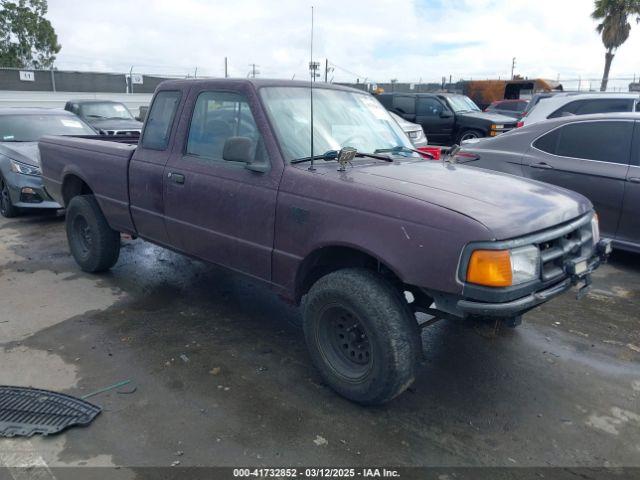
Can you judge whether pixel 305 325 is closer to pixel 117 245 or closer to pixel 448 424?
pixel 448 424

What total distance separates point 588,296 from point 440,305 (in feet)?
9.51

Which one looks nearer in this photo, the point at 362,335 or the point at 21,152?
the point at 362,335

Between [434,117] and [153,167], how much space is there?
39.0ft

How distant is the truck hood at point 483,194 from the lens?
2.70 m

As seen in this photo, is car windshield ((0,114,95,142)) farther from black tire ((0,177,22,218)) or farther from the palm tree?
the palm tree

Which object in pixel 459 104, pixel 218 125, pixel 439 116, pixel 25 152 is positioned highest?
pixel 459 104

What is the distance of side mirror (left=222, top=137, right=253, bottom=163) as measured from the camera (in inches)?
131

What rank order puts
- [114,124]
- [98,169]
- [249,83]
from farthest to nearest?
[114,124]
[98,169]
[249,83]

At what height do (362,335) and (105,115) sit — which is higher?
(105,115)

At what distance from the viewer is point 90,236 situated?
5289mm

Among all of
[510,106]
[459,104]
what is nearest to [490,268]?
[459,104]

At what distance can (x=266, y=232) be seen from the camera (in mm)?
A: 3463

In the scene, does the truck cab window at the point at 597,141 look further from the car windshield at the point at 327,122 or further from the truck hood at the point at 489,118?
the truck hood at the point at 489,118

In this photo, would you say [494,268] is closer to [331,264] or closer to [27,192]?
Result: [331,264]
